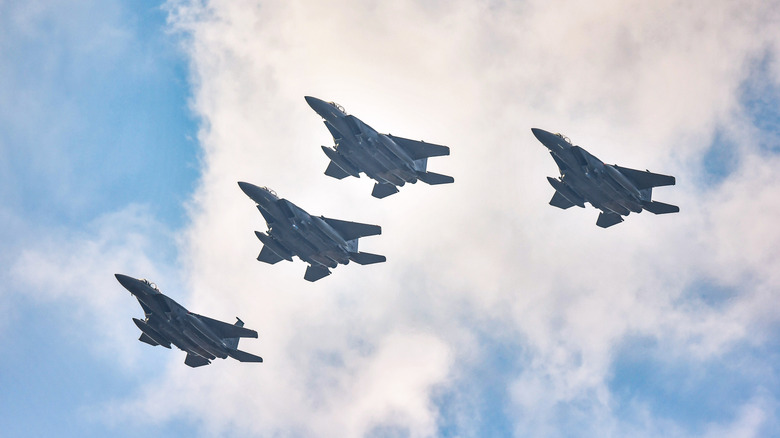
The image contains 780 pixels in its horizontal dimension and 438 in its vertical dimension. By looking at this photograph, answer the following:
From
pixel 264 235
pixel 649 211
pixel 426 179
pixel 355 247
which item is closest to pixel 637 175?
pixel 649 211

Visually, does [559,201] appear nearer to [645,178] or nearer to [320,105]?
[645,178]

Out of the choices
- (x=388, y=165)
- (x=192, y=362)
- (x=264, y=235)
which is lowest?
(x=192, y=362)

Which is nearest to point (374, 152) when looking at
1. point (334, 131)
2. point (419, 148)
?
point (334, 131)

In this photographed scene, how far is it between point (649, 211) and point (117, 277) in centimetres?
5239

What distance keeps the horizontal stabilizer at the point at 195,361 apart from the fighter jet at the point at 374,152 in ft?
81.7

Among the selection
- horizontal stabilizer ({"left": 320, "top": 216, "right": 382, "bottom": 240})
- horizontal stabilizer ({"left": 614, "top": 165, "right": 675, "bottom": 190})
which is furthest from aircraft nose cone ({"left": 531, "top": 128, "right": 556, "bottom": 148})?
horizontal stabilizer ({"left": 320, "top": 216, "right": 382, "bottom": 240})

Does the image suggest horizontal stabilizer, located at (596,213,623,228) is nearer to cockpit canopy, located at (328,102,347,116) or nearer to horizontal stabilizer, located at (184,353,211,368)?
cockpit canopy, located at (328,102,347,116)

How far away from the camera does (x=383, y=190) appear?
284ft

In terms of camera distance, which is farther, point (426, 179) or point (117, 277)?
point (426, 179)

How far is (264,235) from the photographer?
3332 inches

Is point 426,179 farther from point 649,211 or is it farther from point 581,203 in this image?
point 649,211

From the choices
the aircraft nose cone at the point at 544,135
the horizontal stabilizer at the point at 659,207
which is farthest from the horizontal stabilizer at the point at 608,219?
the aircraft nose cone at the point at 544,135

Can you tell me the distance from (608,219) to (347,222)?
2726 centimetres

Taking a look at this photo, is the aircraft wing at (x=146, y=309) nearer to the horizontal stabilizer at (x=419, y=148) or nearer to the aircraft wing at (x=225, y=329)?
the aircraft wing at (x=225, y=329)
